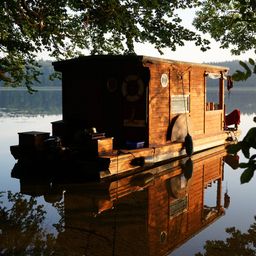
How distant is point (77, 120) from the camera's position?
1678 cm

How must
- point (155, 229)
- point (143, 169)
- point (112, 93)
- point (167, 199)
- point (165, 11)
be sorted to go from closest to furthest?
point (155, 229) < point (167, 199) < point (165, 11) < point (143, 169) < point (112, 93)

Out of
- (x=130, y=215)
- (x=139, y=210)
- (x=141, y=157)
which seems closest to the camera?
(x=130, y=215)

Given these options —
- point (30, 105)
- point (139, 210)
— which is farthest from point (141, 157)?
point (30, 105)

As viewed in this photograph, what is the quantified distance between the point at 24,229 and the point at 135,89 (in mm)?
8611

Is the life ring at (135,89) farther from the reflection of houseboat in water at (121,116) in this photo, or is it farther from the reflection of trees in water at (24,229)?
the reflection of trees in water at (24,229)

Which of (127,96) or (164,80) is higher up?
(164,80)

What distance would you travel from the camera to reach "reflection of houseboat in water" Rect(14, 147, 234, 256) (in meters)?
7.80

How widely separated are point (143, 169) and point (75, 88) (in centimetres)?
532

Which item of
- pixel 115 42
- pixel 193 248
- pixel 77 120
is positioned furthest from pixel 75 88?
pixel 193 248

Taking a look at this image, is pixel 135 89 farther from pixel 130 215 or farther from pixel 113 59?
pixel 130 215

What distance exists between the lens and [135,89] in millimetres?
15672

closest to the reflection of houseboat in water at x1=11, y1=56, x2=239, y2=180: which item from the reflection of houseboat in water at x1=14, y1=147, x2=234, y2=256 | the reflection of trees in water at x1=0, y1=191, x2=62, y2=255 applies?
the reflection of houseboat in water at x1=14, y1=147, x2=234, y2=256

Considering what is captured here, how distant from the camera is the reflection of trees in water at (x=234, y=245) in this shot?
7426 mm

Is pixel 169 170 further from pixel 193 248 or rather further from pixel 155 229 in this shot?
pixel 193 248
